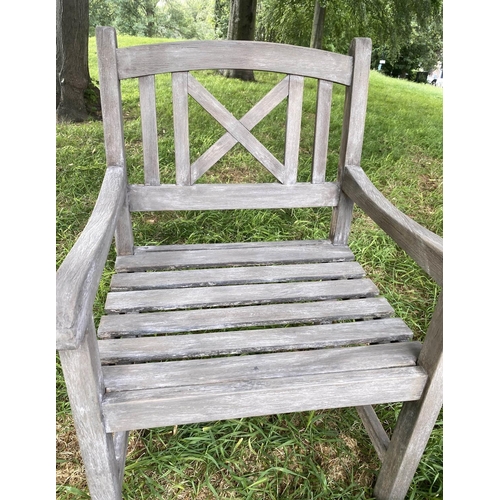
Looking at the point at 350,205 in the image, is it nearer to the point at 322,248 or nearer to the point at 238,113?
the point at 322,248

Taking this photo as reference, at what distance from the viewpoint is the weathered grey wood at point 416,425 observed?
3.39ft

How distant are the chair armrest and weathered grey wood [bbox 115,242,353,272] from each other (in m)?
0.36

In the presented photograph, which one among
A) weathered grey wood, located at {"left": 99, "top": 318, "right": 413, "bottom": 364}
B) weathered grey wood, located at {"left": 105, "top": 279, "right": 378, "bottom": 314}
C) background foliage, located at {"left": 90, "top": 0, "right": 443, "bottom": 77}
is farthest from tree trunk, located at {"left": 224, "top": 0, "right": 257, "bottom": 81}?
weathered grey wood, located at {"left": 99, "top": 318, "right": 413, "bottom": 364}

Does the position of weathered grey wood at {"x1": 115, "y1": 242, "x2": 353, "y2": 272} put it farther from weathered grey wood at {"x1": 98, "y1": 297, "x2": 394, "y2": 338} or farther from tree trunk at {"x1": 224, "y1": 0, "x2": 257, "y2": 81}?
tree trunk at {"x1": 224, "y1": 0, "x2": 257, "y2": 81}

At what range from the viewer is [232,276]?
144 cm

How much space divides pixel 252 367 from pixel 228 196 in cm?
68

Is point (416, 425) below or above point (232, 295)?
below

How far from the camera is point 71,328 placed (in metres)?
0.75

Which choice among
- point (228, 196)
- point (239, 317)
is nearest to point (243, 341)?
point (239, 317)

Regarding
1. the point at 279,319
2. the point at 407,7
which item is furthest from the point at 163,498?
the point at 407,7

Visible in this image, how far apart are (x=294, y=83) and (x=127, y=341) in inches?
37.7

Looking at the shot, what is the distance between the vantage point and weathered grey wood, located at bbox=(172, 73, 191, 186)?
4.61 ft

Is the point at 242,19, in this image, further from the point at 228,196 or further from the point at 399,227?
the point at 399,227

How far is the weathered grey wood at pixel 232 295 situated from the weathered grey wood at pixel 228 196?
325 mm
